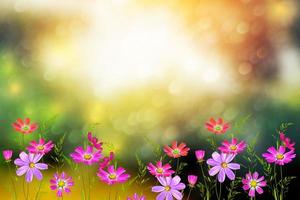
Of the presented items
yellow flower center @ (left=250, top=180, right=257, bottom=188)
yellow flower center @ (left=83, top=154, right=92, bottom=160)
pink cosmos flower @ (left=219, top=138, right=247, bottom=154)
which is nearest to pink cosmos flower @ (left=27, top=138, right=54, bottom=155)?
yellow flower center @ (left=83, top=154, right=92, bottom=160)

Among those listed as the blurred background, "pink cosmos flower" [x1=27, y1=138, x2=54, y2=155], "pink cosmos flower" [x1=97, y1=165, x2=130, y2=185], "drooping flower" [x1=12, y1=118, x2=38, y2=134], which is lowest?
"pink cosmos flower" [x1=97, y1=165, x2=130, y2=185]

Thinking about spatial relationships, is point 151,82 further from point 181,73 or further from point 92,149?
point 92,149

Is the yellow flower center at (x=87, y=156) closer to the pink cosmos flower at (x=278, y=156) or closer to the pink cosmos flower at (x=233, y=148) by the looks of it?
the pink cosmos flower at (x=233, y=148)

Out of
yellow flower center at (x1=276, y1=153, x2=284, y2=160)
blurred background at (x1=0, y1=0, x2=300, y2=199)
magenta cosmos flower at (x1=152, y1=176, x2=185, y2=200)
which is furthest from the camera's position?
blurred background at (x1=0, y1=0, x2=300, y2=199)

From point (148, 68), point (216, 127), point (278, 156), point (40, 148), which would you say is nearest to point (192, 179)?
point (216, 127)

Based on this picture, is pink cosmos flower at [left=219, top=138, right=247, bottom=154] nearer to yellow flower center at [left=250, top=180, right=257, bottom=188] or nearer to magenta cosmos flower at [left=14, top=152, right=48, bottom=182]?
yellow flower center at [left=250, top=180, right=257, bottom=188]

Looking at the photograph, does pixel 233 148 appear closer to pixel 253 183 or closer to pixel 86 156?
pixel 253 183
